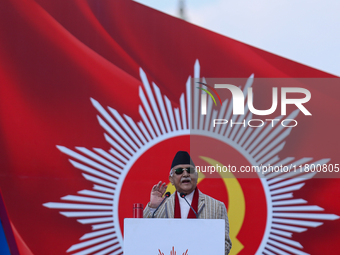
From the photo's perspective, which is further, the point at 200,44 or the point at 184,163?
the point at 200,44

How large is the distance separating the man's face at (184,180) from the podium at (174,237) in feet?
3.60

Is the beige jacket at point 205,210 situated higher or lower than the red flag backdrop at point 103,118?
lower

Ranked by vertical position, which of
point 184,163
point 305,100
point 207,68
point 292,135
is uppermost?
point 207,68

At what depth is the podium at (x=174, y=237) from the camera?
1759 millimetres

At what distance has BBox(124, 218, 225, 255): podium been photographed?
1.76 meters

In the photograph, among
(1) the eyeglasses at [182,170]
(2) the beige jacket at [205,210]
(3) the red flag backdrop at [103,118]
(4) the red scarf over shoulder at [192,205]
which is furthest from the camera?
(3) the red flag backdrop at [103,118]

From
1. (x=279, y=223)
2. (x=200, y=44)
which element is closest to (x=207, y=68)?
(x=200, y=44)

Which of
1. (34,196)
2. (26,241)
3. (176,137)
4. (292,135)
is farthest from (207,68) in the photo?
(26,241)

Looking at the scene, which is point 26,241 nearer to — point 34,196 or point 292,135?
point 34,196

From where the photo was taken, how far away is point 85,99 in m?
3.22

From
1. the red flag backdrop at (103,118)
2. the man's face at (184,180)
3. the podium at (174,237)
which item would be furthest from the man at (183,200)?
the podium at (174,237)

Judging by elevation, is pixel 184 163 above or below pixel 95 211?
above

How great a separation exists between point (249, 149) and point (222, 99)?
40 cm

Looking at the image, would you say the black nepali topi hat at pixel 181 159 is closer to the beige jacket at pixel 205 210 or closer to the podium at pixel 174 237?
the beige jacket at pixel 205 210
